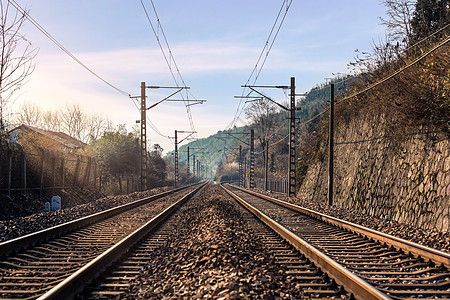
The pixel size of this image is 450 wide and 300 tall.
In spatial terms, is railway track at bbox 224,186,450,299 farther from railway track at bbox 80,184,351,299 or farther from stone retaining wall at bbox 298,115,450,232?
stone retaining wall at bbox 298,115,450,232

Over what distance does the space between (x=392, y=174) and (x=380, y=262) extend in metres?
10.9

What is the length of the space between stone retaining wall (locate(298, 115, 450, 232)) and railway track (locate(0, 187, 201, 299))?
997 cm

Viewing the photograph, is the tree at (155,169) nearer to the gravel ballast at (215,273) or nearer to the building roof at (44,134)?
the building roof at (44,134)

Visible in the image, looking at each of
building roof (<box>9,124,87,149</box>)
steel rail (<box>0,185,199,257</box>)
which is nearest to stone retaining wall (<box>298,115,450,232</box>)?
steel rail (<box>0,185,199,257</box>)

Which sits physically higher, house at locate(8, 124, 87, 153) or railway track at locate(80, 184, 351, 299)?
house at locate(8, 124, 87, 153)

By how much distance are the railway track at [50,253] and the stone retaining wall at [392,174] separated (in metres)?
9.97

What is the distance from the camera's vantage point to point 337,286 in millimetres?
5770

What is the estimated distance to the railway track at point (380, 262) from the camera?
5469 mm

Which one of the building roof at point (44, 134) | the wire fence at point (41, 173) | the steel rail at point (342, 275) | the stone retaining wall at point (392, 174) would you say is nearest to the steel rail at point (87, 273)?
the steel rail at point (342, 275)

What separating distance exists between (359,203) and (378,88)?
242 inches

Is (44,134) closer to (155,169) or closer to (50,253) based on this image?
(50,253)

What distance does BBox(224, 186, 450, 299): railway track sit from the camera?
17.9 ft

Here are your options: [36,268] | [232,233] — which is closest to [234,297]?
[36,268]

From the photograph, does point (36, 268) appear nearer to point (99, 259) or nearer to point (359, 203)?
point (99, 259)
